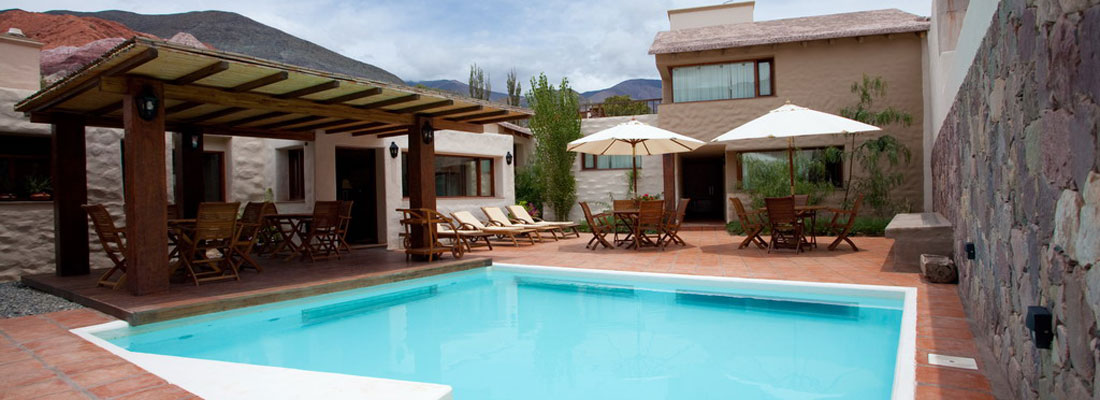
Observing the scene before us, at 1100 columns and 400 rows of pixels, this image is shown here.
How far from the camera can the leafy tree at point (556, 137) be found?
55.5ft

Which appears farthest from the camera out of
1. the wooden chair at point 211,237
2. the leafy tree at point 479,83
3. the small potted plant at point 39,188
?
the leafy tree at point 479,83

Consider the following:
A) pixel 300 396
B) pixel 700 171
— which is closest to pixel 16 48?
pixel 300 396

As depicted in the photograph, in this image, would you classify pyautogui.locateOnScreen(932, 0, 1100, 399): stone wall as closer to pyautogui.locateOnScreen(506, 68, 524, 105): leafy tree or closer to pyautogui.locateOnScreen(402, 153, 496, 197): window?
pyautogui.locateOnScreen(402, 153, 496, 197): window

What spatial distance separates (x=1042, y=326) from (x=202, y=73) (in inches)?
257

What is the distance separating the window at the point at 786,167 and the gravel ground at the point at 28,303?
→ 12.3 m

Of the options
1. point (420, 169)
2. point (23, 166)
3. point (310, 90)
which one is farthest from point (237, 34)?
point (310, 90)

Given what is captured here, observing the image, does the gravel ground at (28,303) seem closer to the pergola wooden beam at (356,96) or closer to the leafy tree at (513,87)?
the pergola wooden beam at (356,96)

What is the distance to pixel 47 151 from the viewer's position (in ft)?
29.9

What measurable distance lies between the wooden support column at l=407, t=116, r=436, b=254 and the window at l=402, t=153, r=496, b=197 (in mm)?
5103

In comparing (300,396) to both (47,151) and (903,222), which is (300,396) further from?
(47,151)

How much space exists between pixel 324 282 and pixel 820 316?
5079mm

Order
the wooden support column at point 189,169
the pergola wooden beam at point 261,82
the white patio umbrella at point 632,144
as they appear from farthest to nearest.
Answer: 1. the white patio umbrella at point 632,144
2. the wooden support column at point 189,169
3. the pergola wooden beam at point 261,82

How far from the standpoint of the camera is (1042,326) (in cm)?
202

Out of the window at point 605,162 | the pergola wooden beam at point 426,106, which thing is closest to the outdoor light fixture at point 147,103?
the pergola wooden beam at point 426,106
